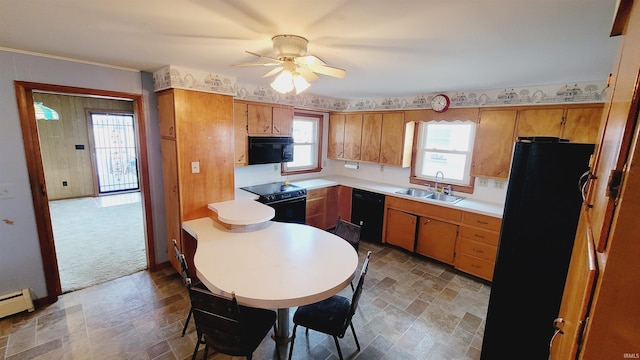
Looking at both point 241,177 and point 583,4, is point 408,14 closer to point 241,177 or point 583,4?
point 583,4

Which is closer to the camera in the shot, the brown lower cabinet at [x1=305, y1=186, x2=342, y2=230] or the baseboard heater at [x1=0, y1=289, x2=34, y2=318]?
the baseboard heater at [x1=0, y1=289, x2=34, y2=318]

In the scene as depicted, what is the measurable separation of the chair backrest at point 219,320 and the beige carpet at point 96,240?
2280mm

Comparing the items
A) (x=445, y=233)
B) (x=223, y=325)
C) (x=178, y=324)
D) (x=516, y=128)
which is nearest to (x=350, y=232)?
(x=223, y=325)

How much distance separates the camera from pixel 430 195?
3.97 meters

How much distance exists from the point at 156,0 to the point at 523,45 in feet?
7.04

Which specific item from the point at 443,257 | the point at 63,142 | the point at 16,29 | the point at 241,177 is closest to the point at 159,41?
the point at 16,29

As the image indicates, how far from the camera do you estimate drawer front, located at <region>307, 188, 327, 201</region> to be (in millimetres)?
4220

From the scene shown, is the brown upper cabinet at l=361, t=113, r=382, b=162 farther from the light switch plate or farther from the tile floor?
the light switch plate

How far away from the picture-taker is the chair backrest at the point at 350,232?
2.61 metres

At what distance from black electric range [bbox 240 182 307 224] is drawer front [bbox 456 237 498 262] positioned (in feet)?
7.12

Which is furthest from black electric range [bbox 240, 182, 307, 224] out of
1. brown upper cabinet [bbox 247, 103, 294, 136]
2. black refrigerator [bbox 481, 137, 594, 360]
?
black refrigerator [bbox 481, 137, 594, 360]

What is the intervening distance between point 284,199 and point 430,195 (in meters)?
2.16

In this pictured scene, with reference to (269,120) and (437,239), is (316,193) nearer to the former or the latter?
(269,120)

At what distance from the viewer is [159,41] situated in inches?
74.0
